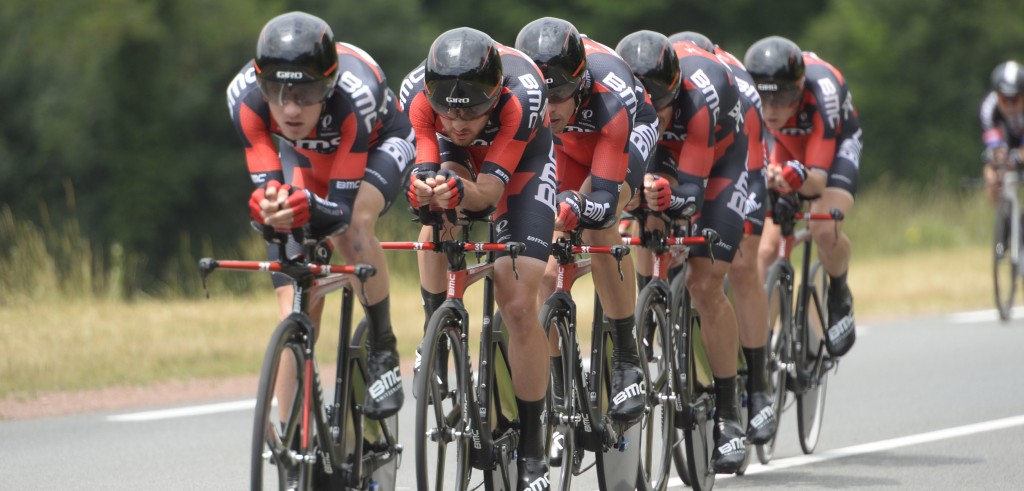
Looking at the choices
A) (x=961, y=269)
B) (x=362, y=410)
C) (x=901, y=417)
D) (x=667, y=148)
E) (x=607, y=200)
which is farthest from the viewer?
(x=961, y=269)

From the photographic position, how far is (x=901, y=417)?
10.1 meters

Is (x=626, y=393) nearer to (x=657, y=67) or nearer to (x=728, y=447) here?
(x=728, y=447)

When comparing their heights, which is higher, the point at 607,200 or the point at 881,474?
the point at 607,200

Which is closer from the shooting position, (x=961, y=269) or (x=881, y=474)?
(x=881, y=474)

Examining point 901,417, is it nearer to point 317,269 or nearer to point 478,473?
point 478,473

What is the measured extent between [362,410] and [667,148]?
2.53 meters

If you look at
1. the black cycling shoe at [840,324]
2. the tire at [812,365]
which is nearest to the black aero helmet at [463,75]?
the tire at [812,365]

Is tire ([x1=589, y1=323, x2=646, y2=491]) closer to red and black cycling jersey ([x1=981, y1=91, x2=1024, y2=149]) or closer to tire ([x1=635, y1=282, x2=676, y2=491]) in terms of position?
tire ([x1=635, y1=282, x2=676, y2=491])

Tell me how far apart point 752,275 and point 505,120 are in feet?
Answer: 8.05

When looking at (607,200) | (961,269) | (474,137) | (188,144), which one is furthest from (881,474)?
(188,144)

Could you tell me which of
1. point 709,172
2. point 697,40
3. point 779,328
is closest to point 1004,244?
point 779,328

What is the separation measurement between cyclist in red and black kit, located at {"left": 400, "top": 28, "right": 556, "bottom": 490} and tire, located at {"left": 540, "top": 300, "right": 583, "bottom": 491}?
26 centimetres

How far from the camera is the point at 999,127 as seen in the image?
619 inches

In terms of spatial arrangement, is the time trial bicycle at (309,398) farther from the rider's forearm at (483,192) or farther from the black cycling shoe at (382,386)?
the rider's forearm at (483,192)
